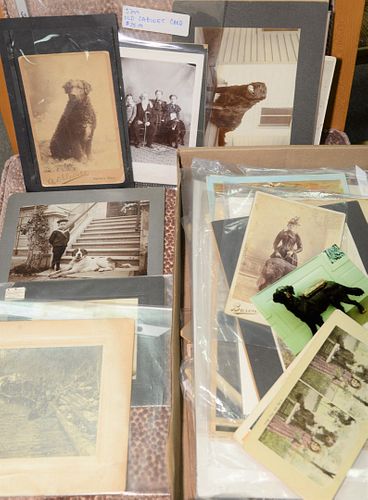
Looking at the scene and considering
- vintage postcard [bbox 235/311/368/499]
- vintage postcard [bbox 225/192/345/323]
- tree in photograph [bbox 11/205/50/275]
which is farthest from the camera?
tree in photograph [bbox 11/205/50/275]

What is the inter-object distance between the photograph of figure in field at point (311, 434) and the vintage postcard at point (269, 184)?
317 mm

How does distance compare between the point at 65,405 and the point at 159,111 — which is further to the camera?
the point at 159,111

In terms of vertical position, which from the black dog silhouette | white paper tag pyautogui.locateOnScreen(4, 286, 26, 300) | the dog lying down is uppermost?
the black dog silhouette

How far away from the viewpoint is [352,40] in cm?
81

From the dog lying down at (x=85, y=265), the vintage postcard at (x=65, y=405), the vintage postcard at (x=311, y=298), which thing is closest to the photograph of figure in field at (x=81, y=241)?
the dog lying down at (x=85, y=265)

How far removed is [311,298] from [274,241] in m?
0.11

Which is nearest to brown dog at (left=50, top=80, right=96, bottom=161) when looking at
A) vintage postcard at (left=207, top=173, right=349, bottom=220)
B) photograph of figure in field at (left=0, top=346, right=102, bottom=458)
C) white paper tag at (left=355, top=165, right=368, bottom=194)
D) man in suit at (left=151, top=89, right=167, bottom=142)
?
man in suit at (left=151, top=89, right=167, bottom=142)

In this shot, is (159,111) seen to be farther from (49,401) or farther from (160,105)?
(49,401)

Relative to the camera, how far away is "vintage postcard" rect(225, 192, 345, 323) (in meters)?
0.67

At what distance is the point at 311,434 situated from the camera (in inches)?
22.1

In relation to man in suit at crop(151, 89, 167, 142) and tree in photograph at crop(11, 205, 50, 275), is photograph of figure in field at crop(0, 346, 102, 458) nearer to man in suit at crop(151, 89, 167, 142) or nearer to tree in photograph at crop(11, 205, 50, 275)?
tree in photograph at crop(11, 205, 50, 275)

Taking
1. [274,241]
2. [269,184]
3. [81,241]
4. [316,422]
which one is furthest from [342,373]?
[81,241]

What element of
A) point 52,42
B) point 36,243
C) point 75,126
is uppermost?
point 52,42

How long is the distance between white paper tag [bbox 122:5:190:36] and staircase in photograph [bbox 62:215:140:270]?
299mm
